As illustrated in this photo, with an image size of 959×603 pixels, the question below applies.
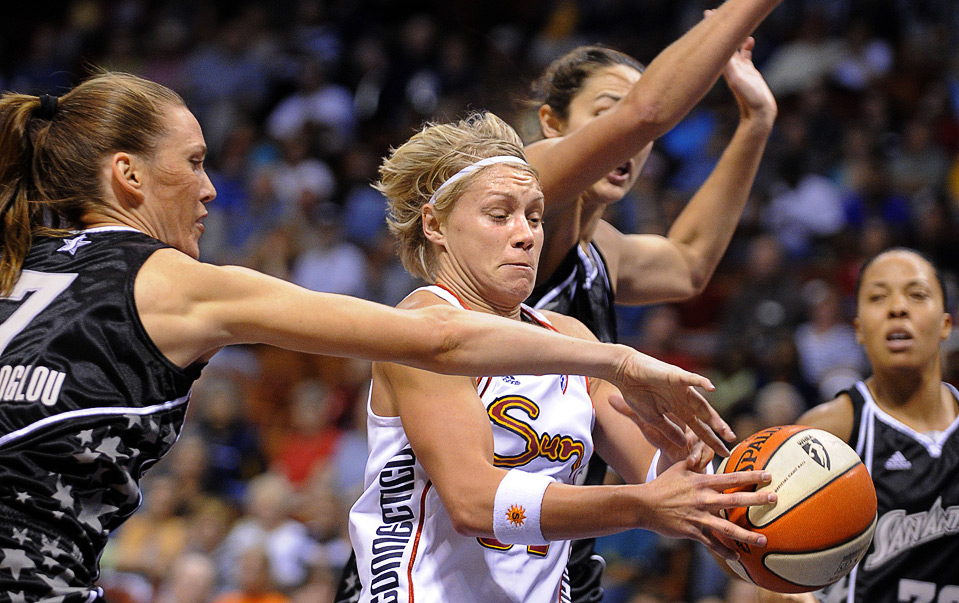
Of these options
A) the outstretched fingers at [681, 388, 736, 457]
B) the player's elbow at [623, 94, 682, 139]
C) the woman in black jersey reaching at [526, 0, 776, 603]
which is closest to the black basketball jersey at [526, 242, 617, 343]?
the woman in black jersey reaching at [526, 0, 776, 603]

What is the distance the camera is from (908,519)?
3.61m

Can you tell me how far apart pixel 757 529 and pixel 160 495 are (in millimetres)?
5423

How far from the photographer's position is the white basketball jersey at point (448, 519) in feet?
8.35

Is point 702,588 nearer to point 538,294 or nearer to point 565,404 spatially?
point 538,294

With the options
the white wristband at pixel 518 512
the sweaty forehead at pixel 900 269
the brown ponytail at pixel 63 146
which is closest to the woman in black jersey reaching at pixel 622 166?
the sweaty forehead at pixel 900 269

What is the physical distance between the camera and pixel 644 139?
115 inches

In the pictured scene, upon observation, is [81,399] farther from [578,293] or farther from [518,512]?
[578,293]

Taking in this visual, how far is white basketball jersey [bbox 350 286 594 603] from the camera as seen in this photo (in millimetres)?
2545

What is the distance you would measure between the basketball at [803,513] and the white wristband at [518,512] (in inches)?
17.4

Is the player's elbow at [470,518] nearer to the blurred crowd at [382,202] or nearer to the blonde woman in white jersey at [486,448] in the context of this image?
the blonde woman in white jersey at [486,448]

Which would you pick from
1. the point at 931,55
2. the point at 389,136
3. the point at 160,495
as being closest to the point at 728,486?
the point at 160,495

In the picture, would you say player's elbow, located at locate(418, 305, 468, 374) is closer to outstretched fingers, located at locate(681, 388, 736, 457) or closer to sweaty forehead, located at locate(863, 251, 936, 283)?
outstretched fingers, located at locate(681, 388, 736, 457)

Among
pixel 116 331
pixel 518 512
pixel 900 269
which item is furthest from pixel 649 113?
pixel 116 331

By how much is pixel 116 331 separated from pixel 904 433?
273 cm
